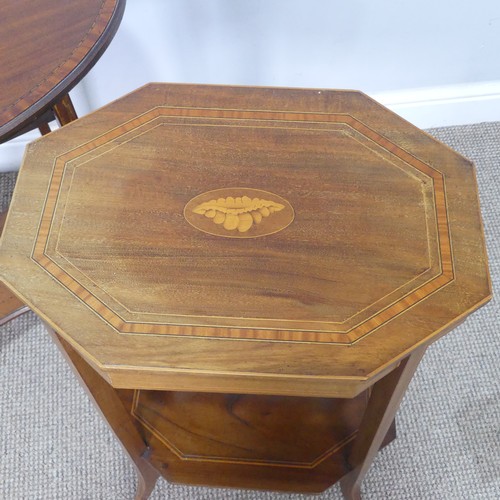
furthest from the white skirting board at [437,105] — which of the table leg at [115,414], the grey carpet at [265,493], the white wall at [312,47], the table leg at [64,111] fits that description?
the table leg at [115,414]

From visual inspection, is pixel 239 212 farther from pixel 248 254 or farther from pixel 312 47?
pixel 312 47

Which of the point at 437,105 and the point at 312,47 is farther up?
the point at 312,47

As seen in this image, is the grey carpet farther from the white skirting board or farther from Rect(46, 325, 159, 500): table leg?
the white skirting board

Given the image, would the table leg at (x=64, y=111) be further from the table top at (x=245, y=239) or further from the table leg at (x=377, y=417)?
the table leg at (x=377, y=417)

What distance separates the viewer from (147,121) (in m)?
0.83

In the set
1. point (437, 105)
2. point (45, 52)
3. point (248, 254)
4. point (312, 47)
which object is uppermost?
point (45, 52)

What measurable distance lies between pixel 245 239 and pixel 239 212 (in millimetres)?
37

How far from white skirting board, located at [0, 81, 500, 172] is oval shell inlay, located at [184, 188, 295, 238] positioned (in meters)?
0.83

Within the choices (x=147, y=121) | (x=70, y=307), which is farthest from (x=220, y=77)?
(x=70, y=307)

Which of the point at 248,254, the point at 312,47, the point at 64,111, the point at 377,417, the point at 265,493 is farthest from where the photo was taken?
the point at 312,47

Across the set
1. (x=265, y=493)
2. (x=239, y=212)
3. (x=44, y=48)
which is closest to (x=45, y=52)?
(x=44, y=48)

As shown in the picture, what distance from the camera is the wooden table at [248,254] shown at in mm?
636

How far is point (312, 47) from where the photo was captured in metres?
1.35

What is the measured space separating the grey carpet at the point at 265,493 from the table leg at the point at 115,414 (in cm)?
12
